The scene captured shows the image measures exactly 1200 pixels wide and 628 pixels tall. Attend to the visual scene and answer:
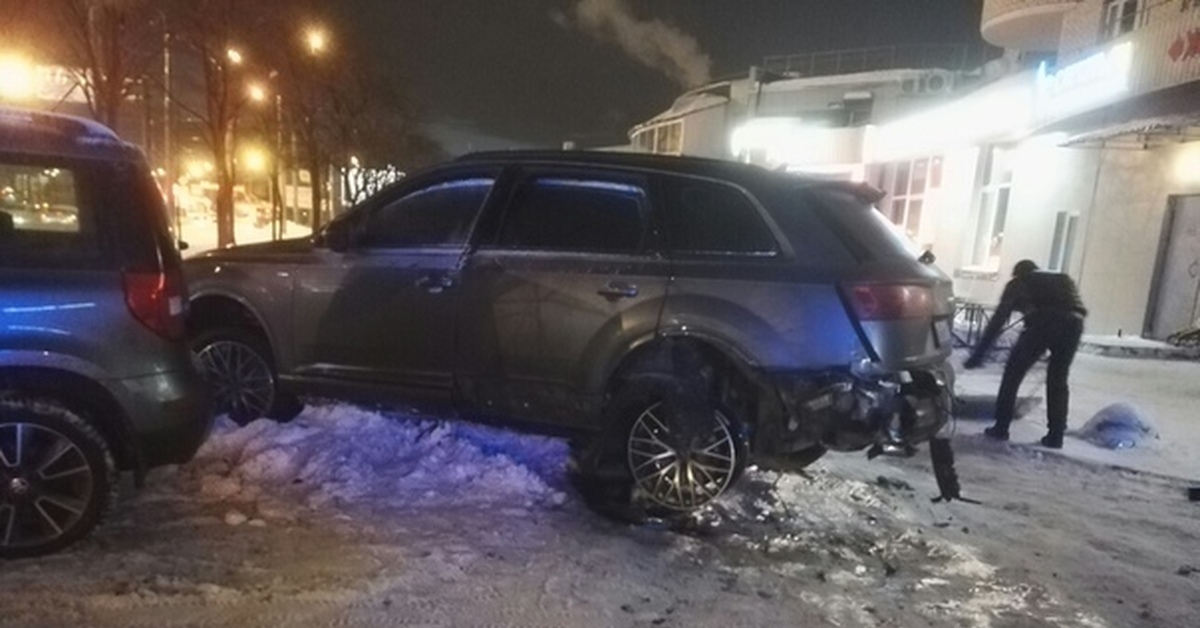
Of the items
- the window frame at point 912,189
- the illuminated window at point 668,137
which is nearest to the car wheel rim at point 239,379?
the window frame at point 912,189

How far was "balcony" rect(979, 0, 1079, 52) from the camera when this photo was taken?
655 inches

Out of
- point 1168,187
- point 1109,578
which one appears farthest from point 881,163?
point 1109,578

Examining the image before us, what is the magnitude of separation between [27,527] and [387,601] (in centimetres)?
165

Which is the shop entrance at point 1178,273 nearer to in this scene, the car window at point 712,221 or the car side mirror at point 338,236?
the car window at point 712,221

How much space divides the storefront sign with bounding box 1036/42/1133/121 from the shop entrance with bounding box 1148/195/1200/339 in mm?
1952

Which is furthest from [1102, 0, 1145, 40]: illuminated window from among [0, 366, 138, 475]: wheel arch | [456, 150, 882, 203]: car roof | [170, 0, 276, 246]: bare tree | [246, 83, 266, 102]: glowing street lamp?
[246, 83, 266, 102]: glowing street lamp

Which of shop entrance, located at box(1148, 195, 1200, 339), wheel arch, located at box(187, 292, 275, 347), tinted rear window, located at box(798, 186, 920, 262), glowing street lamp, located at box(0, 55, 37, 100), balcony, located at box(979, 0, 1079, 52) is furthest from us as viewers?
balcony, located at box(979, 0, 1079, 52)

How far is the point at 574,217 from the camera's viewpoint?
4551 millimetres

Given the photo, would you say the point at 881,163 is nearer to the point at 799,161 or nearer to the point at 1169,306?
the point at 799,161

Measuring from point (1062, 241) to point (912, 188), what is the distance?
7320 mm

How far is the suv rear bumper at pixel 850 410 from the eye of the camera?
4102mm

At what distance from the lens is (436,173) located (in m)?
4.91

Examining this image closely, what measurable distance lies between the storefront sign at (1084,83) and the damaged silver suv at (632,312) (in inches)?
390

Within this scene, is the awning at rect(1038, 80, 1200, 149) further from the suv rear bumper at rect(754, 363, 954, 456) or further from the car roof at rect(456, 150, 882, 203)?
the suv rear bumper at rect(754, 363, 954, 456)
